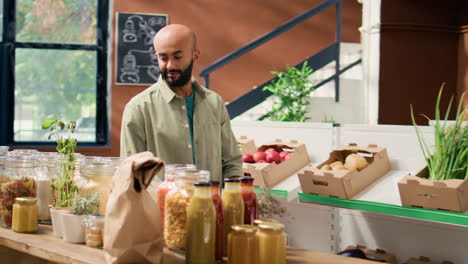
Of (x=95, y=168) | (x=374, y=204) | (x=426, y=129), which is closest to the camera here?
(x=95, y=168)

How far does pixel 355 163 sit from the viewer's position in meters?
3.38

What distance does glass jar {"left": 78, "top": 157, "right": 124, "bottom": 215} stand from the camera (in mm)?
1895

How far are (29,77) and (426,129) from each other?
4.82 metres

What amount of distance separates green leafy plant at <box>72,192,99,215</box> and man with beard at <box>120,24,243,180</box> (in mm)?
715

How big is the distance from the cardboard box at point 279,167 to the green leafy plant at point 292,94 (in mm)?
1892

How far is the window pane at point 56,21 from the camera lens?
668 cm

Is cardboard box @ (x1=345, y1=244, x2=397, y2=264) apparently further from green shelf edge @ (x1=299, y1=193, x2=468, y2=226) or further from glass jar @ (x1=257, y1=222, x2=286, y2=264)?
glass jar @ (x1=257, y1=222, x2=286, y2=264)

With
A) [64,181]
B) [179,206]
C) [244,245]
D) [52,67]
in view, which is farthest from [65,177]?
[52,67]

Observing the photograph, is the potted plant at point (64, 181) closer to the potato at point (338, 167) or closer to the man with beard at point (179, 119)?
the man with beard at point (179, 119)

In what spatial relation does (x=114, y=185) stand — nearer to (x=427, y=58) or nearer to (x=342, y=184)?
(x=342, y=184)

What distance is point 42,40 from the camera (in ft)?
22.2

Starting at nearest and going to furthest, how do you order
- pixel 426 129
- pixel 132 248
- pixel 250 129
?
pixel 132 248, pixel 426 129, pixel 250 129

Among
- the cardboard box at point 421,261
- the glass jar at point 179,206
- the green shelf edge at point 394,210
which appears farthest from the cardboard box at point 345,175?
the glass jar at point 179,206

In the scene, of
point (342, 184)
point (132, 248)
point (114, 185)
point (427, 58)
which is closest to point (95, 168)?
point (114, 185)
